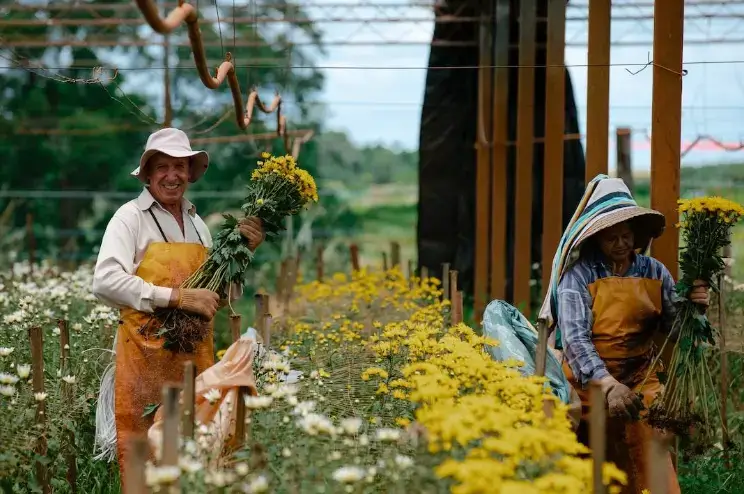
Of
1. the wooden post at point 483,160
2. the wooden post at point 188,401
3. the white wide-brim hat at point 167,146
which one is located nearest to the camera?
the wooden post at point 188,401

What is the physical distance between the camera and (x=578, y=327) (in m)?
4.50

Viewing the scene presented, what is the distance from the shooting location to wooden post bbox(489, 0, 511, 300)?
30.1ft

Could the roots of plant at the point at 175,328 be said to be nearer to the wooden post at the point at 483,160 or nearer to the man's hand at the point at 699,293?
the man's hand at the point at 699,293

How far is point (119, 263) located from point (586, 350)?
6.78ft

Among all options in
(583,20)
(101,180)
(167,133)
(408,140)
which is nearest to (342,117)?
(408,140)

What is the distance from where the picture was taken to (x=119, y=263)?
4426 millimetres

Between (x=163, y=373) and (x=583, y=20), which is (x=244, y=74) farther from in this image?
(x=163, y=373)

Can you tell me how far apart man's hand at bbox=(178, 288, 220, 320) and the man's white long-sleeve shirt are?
73 mm

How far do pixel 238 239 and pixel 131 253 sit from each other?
0.48 metres

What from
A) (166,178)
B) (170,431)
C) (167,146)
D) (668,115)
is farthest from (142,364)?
(668,115)

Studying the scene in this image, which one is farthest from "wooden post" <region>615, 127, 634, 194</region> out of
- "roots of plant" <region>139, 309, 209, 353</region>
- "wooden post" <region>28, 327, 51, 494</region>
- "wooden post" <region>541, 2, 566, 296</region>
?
"wooden post" <region>28, 327, 51, 494</region>

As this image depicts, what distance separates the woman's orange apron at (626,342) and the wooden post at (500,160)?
430cm

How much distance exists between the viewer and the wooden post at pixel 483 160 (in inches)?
401

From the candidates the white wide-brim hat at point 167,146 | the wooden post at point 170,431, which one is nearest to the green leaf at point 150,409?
the white wide-brim hat at point 167,146
